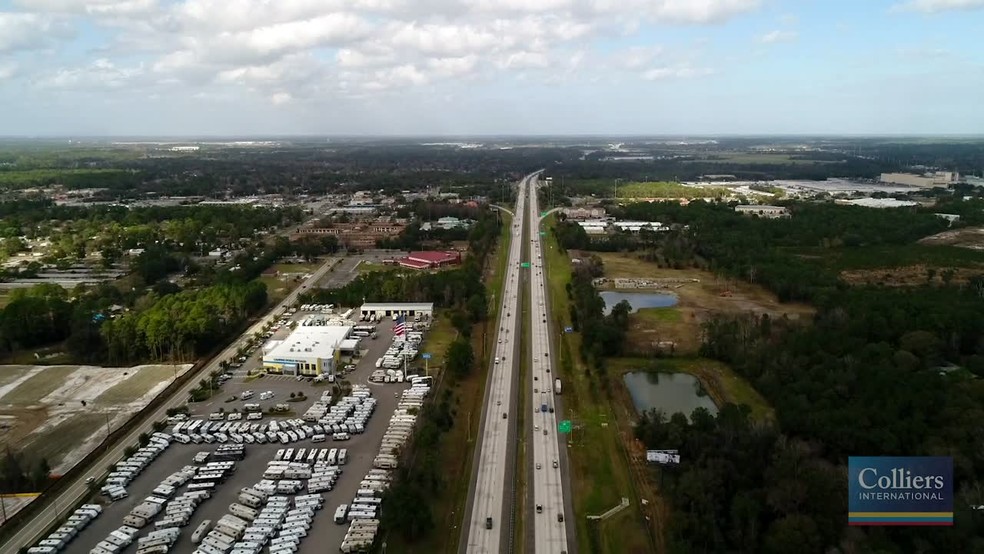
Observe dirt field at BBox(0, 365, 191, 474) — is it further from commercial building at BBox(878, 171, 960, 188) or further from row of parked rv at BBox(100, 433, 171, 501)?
commercial building at BBox(878, 171, 960, 188)

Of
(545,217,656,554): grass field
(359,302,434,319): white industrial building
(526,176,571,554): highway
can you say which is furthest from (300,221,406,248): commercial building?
A: (545,217,656,554): grass field

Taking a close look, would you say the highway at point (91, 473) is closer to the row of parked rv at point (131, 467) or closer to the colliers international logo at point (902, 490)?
the row of parked rv at point (131, 467)

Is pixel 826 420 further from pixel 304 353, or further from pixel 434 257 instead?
pixel 434 257

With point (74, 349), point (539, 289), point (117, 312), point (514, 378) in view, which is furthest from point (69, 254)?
point (514, 378)

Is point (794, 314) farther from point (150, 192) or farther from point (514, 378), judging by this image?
point (150, 192)

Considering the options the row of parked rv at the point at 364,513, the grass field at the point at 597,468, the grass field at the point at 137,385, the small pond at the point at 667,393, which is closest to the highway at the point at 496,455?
the grass field at the point at 597,468

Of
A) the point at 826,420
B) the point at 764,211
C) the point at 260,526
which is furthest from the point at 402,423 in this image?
the point at 764,211
